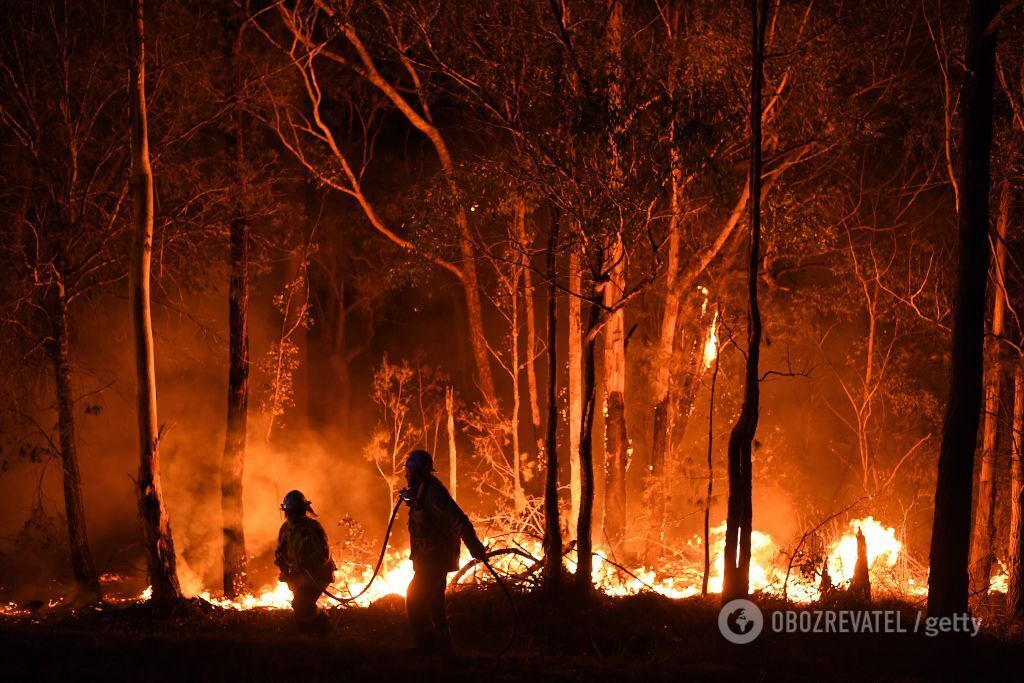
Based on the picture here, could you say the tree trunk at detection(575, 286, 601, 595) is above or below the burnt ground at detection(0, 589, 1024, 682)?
above

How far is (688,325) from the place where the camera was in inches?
849

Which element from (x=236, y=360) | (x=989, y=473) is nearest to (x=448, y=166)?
(x=236, y=360)

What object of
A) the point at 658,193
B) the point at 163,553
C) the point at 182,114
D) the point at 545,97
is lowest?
the point at 163,553

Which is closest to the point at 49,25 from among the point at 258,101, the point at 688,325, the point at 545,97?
Result: the point at 258,101

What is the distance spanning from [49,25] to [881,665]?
15.1 m

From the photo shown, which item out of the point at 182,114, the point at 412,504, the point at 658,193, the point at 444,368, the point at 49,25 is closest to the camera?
the point at 412,504

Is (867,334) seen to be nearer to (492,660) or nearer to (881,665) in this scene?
(881,665)

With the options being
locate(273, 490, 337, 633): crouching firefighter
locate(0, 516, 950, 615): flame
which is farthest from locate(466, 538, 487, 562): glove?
locate(0, 516, 950, 615): flame

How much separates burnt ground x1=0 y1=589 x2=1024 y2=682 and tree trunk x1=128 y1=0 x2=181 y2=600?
119 centimetres

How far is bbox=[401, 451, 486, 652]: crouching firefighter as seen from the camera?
8328 mm

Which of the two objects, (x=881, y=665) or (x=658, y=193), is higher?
(x=658, y=193)

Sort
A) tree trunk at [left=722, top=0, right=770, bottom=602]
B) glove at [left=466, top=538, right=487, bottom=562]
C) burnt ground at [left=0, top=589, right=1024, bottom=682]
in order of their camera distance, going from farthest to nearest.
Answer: tree trunk at [left=722, top=0, right=770, bottom=602] → glove at [left=466, top=538, right=487, bottom=562] → burnt ground at [left=0, top=589, right=1024, bottom=682]

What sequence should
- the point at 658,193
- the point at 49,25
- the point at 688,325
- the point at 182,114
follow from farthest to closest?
the point at 688,325 < the point at 182,114 < the point at 49,25 < the point at 658,193

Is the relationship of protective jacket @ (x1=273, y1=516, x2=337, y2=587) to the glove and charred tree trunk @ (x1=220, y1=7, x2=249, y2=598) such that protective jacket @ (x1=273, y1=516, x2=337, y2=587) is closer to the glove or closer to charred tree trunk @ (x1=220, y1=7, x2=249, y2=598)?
the glove
